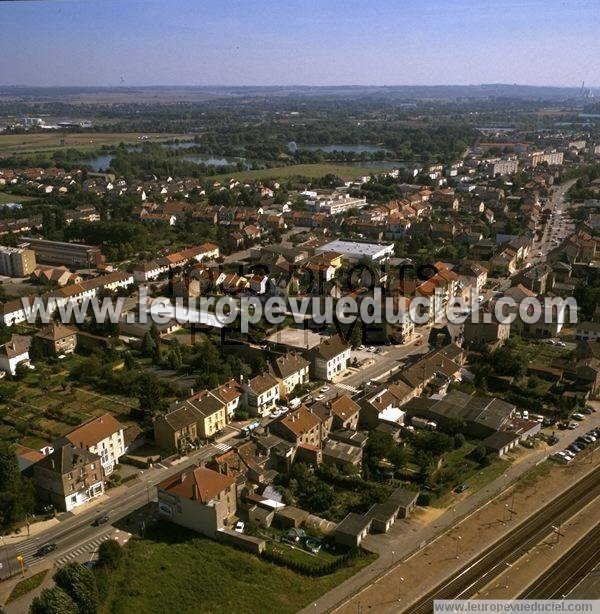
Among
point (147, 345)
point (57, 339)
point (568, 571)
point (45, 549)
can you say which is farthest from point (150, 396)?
point (568, 571)

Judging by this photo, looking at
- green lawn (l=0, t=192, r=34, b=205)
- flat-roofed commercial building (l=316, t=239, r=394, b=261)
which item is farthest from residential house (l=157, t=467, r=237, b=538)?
green lawn (l=0, t=192, r=34, b=205)

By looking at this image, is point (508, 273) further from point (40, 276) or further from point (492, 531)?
A: point (40, 276)

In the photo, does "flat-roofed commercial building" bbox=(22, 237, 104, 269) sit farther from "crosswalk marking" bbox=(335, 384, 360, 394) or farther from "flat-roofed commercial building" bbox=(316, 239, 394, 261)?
"crosswalk marking" bbox=(335, 384, 360, 394)

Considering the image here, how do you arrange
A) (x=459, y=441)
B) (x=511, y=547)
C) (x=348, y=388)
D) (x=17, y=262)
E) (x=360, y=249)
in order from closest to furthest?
(x=511, y=547)
(x=459, y=441)
(x=348, y=388)
(x=17, y=262)
(x=360, y=249)

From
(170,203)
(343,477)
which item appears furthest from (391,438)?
(170,203)

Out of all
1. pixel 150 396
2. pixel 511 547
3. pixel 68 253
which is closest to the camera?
pixel 511 547

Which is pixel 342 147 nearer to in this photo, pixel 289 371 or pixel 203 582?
pixel 289 371
